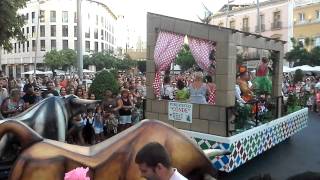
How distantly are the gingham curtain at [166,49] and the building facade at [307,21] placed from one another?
39920 millimetres

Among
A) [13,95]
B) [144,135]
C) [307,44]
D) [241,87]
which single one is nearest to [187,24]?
[241,87]

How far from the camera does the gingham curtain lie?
786 cm

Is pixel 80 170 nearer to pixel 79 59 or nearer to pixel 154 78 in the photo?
pixel 154 78

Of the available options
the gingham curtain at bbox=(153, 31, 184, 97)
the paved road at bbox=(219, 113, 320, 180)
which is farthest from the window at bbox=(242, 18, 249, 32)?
the gingham curtain at bbox=(153, 31, 184, 97)

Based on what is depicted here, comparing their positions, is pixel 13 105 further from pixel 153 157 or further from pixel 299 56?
pixel 299 56

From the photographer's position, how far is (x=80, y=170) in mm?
3510

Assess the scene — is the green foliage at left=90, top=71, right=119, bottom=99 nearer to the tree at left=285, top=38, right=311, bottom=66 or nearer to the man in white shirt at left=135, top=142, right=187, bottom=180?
the man in white shirt at left=135, top=142, right=187, bottom=180

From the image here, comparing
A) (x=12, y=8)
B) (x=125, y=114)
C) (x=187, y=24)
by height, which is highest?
(x=12, y=8)

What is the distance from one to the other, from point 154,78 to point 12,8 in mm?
8334

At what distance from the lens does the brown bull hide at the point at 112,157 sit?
13.1 feet

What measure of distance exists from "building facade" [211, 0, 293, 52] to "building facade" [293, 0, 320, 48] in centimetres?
71

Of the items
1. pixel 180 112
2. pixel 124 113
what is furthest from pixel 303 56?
pixel 180 112

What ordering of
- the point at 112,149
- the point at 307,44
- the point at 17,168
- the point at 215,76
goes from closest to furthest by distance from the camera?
1. the point at 17,168
2. the point at 112,149
3. the point at 215,76
4. the point at 307,44

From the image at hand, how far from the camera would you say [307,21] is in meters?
Result: 47.8
